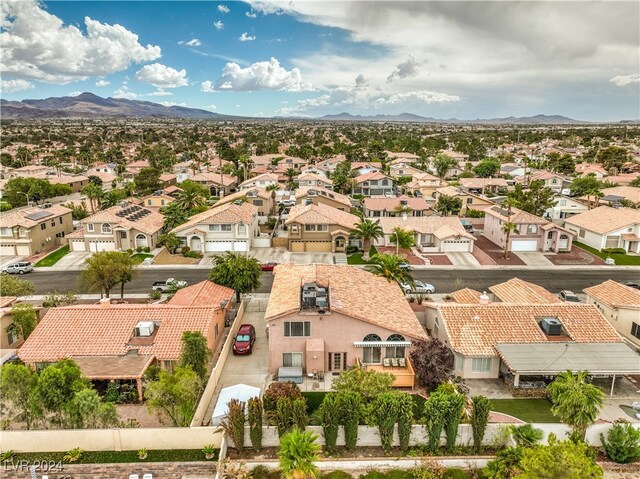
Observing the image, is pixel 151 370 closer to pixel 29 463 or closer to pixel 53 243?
pixel 29 463

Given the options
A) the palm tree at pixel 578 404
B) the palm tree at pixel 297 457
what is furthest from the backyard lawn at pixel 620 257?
the palm tree at pixel 297 457

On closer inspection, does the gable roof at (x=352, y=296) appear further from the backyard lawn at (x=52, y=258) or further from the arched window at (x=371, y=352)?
the backyard lawn at (x=52, y=258)

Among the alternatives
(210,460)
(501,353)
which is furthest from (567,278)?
(210,460)

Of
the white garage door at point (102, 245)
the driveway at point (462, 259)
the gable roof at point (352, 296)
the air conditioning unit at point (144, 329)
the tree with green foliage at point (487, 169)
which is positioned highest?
the tree with green foliage at point (487, 169)

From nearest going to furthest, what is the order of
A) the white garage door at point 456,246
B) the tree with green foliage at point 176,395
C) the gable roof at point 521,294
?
the tree with green foliage at point 176,395
the gable roof at point 521,294
the white garage door at point 456,246

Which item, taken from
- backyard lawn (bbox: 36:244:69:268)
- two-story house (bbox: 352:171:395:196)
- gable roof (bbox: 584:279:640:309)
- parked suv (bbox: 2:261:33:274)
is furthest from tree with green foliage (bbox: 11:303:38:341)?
two-story house (bbox: 352:171:395:196)

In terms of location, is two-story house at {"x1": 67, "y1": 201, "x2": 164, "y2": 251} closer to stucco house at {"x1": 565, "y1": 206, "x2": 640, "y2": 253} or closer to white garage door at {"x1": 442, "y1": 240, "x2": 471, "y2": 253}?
white garage door at {"x1": 442, "y1": 240, "x2": 471, "y2": 253}
